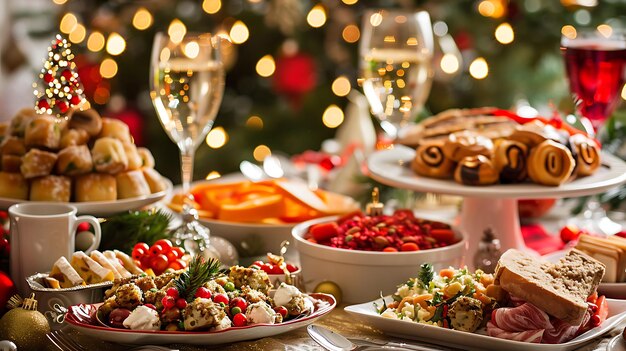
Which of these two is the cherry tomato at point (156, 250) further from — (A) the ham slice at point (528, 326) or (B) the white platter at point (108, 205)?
(A) the ham slice at point (528, 326)

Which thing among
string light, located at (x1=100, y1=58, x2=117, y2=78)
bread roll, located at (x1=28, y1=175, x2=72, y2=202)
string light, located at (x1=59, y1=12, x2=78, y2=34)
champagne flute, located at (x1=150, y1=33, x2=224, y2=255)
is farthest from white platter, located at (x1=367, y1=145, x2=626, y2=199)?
string light, located at (x1=59, y1=12, x2=78, y2=34)

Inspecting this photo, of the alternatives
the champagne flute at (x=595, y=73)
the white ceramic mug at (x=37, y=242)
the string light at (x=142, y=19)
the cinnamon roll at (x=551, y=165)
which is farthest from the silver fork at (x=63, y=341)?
the string light at (x=142, y=19)

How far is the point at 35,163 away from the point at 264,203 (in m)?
0.40

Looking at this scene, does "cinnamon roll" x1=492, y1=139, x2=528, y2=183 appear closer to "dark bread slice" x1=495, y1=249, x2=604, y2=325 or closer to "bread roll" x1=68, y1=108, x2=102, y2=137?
"dark bread slice" x1=495, y1=249, x2=604, y2=325

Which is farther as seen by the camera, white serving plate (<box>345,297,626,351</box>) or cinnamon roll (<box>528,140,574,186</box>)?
cinnamon roll (<box>528,140,574,186</box>)

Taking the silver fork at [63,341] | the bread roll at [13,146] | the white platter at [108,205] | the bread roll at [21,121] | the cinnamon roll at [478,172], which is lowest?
the silver fork at [63,341]

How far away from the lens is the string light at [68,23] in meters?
3.68

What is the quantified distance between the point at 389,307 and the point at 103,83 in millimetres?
2714

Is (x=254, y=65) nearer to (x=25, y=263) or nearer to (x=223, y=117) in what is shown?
(x=223, y=117)

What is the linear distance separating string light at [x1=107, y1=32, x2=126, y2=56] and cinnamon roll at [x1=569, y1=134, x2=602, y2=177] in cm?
235

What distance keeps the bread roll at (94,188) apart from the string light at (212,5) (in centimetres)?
211

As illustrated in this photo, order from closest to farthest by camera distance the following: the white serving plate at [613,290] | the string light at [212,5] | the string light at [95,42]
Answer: the white serving plate at [613,290]
the string light at [212,5]
the string light at [95,42]

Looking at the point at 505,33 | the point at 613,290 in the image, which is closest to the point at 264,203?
the point at 613,290

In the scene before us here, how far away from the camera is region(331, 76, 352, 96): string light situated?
3.70 metres
